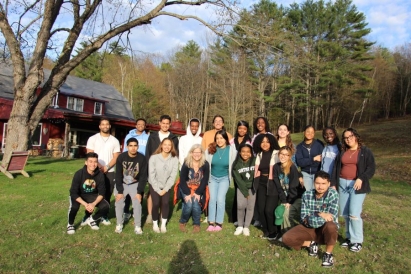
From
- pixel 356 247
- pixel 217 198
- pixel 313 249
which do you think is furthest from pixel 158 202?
pixel 356 247

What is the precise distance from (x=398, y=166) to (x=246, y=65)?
63.7ft

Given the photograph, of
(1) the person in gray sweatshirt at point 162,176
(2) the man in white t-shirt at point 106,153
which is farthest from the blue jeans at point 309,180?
(2) the man in white t-shirt at point 106,153

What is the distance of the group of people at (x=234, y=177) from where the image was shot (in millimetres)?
4648

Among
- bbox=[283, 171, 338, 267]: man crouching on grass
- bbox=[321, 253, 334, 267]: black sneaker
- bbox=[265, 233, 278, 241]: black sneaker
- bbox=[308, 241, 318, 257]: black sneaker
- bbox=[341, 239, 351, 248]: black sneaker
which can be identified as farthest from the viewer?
bbox=[265, 233, 278, 241]: black sneaker

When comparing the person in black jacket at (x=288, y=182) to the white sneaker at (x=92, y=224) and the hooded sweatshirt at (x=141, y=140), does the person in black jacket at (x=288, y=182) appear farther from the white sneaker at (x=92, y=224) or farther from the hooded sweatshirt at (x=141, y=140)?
the white sneaker at (x=92, y=224)

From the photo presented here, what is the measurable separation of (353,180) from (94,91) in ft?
91.4

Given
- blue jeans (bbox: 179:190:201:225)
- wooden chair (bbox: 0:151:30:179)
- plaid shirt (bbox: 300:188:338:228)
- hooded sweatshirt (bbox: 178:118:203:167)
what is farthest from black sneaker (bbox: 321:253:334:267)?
wooden chair (bbox: 0:151:30:179)

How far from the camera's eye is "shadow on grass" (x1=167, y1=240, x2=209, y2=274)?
3803 millimetres

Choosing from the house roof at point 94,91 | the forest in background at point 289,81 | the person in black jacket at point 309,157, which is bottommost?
the person in black jacket at point 309,157

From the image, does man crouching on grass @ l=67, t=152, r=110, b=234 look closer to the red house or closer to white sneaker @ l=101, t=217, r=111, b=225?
white sneaker @ l=101, t=217, r=111, b=225

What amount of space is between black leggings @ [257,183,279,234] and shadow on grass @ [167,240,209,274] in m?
1.22

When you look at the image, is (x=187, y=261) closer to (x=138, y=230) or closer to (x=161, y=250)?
(x=161, y=250)

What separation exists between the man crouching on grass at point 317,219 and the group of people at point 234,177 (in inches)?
12.6

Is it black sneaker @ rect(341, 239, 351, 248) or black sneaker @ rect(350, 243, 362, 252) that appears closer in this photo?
black sneaker @ rect(350, 243, 362, 252)
